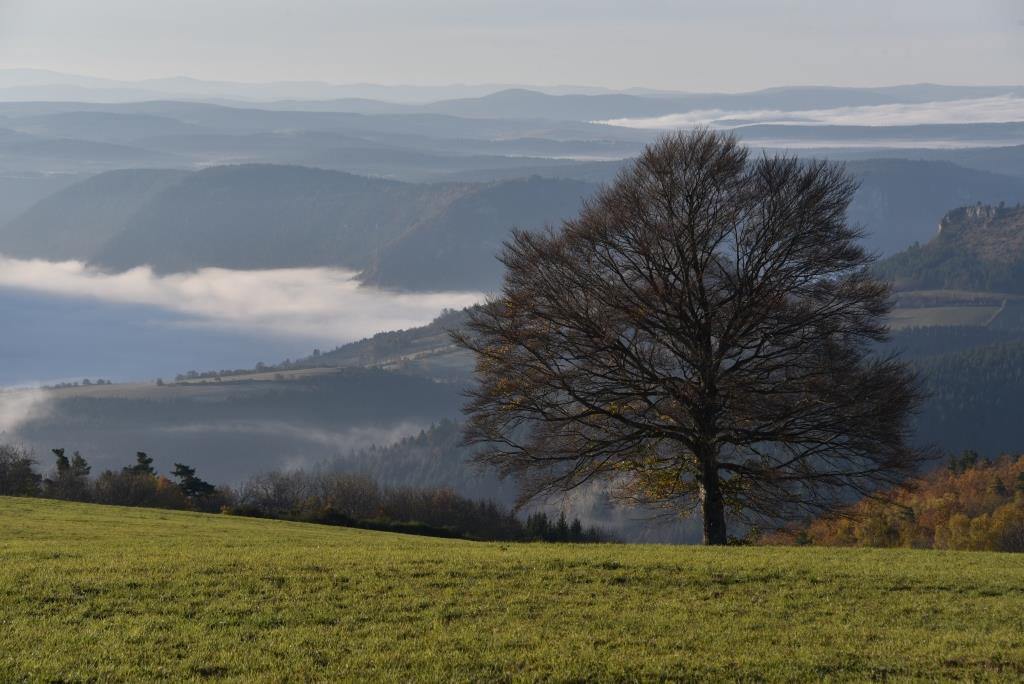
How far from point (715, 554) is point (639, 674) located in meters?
9.22

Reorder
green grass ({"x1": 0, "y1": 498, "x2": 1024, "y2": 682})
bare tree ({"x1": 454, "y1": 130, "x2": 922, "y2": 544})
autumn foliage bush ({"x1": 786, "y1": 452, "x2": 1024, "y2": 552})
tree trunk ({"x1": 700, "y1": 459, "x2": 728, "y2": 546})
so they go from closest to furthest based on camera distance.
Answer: green grass ({"x1": 0, "y1": 498, "x2": 1024, "y2": 682}), bare tree ({"x1": 454, "y1": 130, "x2": 922, "y2": 544}), tree trunk ({"x1": 700, "y1": 459, "x2": 728, "y2": 546}), autumn foliage bush ({"x1": 786, "y1": 452, "x2": 1024, "y2": 552})

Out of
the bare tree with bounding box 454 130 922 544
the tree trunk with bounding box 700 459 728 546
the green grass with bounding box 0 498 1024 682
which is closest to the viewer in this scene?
the green grass with bounding box 0 498 1024 682

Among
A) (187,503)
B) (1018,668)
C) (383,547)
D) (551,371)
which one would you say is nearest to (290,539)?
(383,547)

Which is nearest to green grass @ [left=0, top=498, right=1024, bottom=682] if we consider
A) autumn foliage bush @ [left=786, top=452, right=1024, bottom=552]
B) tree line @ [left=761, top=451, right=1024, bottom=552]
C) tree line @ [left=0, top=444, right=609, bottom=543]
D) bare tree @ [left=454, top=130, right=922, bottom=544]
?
bare tree @ [left=454, top=130, right=922, bottom=544]

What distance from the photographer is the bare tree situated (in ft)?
84.0

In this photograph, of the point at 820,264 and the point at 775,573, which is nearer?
the point at 775,573

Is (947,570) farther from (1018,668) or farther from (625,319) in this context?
(625,319)

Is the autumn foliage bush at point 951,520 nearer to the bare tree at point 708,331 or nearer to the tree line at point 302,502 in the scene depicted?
the tree line at point 302,502

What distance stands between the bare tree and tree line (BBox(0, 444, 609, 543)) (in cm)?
1458

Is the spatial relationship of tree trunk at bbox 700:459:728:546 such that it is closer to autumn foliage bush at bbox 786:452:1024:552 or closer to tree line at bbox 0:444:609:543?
tree line at bbox 0:444:609:543

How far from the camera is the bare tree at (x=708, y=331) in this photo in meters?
25.6

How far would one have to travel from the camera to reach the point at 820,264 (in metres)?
25.7

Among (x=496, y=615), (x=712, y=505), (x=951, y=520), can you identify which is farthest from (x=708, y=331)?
(x=951, y=520)

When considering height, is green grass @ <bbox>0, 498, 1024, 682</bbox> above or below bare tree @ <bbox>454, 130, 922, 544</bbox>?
below
